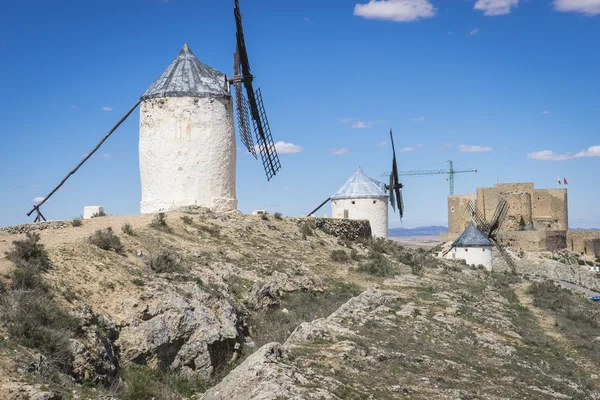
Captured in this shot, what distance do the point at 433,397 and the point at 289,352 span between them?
6.36 ft

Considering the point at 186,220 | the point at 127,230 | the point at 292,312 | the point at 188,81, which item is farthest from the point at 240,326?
the point at 188,81

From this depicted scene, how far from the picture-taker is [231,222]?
61.5 ft

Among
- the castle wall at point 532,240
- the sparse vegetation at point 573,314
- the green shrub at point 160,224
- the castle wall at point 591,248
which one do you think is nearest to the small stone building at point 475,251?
the sparse vegetation at point 573,314

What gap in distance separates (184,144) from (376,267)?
21.6 ft

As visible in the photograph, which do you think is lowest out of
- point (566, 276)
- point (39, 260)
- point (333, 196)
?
point (566, 276)

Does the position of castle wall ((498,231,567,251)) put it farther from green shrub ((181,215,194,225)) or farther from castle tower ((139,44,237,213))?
green shrub ((181,215,194,225))

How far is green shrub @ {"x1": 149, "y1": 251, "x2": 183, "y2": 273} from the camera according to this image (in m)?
12.8

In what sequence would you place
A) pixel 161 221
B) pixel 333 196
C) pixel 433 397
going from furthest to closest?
pixel 333 196
pixel 161 221
pixel 433 397

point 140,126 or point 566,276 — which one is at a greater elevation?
point 140,126

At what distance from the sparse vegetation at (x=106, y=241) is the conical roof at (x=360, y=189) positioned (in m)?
18.9

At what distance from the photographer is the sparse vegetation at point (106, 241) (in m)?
12.9

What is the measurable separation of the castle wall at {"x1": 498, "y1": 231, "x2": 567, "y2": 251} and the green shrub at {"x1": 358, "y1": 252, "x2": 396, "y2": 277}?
1101 inches

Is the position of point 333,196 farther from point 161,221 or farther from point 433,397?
point 433,397

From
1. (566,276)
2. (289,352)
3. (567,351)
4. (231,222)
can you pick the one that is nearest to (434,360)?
(289,352)
